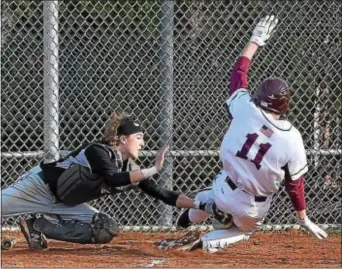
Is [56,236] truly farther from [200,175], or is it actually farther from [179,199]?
[200,175]

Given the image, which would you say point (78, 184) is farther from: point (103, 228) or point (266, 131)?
point (266, 131)

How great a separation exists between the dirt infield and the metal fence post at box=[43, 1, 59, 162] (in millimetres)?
804

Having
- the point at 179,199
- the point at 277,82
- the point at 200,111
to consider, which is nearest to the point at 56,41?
the point at 200,111

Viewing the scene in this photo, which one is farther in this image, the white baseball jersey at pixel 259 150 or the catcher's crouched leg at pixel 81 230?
the catcher's crouched leg at pixel 81 230

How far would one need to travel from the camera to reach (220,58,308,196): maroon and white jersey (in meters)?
6.52

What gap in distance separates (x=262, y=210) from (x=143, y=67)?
259cm

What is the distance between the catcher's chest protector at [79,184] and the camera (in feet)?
24.5

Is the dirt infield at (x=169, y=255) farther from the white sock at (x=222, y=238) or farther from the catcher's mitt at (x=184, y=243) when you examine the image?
the white sock at (x=222, y=238)

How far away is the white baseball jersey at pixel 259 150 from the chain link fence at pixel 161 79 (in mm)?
2377

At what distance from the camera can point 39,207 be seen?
7727mm

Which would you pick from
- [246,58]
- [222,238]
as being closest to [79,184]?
[222,238]

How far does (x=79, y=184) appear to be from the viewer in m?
7.49

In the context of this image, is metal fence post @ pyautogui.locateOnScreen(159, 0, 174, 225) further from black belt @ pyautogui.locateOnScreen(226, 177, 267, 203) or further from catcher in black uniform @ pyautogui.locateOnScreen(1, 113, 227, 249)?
black belt @ pyautogui.locateOnScreen(226, 177, 267, 203)

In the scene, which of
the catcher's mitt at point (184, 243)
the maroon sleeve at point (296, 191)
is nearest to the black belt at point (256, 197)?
the maroon sleeve at point (296, 191)
